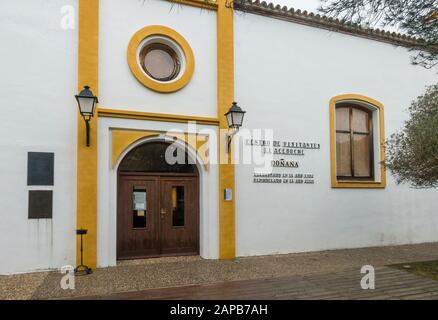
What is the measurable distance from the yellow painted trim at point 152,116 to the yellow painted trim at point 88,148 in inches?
11.1

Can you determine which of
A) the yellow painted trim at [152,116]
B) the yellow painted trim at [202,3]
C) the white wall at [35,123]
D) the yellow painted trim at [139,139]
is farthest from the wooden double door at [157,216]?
the yellow painted trim at [202,3]

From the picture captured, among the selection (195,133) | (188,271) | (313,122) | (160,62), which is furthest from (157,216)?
(313,122)

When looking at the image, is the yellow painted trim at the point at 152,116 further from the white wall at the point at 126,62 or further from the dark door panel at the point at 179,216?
the dark door panel at the point at 179,216

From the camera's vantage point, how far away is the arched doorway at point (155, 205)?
7.69 meters

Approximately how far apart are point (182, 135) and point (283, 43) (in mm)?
3582

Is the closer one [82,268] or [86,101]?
[86,101]

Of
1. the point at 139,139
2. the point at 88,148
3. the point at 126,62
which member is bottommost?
the point at 88,148

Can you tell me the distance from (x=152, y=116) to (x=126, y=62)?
126 centimetres

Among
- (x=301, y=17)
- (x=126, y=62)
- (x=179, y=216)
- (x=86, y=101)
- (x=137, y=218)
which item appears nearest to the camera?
(x=86, y=101)

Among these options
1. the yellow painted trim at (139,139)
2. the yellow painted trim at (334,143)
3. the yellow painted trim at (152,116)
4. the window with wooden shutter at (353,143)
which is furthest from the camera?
the window with wooden shutter at (353,143)

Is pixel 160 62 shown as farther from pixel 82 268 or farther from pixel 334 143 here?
pixel 334 143

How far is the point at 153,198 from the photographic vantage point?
26.0ft

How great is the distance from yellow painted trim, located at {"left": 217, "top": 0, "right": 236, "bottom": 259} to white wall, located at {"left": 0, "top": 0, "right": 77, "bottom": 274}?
122 inches

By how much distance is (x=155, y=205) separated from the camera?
7.93 m
